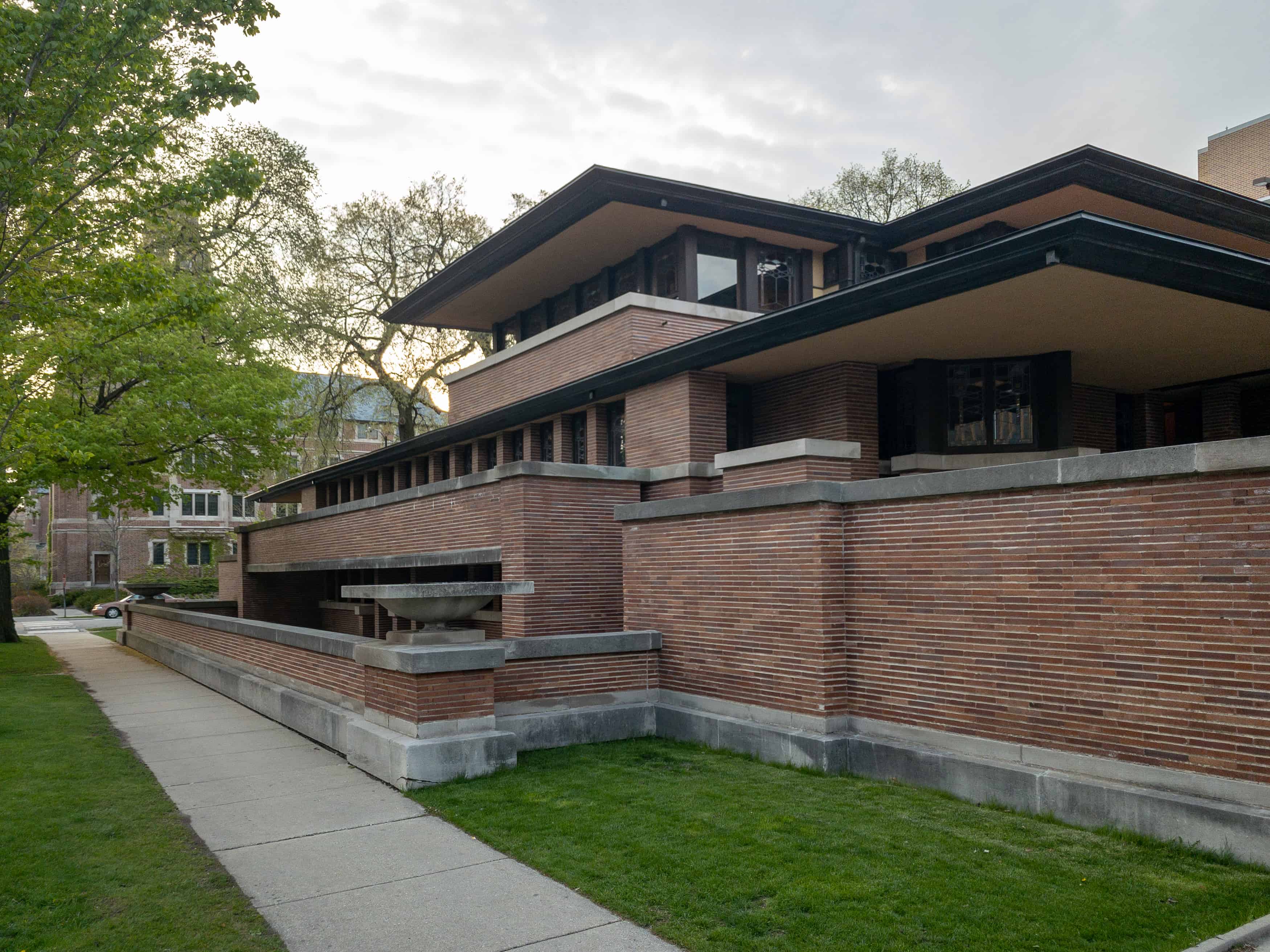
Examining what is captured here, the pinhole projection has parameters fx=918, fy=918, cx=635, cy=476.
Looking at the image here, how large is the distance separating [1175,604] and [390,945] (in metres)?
5.91

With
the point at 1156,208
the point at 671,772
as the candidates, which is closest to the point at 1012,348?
the point at 1156,208

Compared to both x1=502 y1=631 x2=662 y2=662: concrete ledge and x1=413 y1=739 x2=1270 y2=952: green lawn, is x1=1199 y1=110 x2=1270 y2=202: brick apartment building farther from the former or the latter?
x1=413 y1=739 x2=1270 y2=952: green lawn

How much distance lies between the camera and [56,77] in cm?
1016

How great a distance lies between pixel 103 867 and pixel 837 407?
11572 millimetres

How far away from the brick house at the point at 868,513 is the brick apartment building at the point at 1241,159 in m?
19.2

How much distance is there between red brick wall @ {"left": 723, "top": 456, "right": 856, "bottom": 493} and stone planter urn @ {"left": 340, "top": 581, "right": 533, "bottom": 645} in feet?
11.8

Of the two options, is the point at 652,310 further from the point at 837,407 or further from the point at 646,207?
the point at 837,407

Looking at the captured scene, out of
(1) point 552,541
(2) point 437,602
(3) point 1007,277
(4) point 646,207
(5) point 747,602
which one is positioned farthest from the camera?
(4) point 646,207

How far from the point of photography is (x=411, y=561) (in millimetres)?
18422

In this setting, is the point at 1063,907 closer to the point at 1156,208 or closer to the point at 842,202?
the point at 1156,208

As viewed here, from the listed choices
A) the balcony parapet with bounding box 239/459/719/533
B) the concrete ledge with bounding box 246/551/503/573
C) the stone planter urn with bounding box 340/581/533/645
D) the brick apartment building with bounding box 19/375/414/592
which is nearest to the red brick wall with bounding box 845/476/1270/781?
the stone planter urn with bounding box 340/581/533/645

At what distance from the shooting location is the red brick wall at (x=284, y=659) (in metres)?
11.5

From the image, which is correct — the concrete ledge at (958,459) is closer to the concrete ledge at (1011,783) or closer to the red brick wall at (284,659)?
the concrete ledge at (1011,783)

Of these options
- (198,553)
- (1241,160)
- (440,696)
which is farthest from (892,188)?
(198,553)
